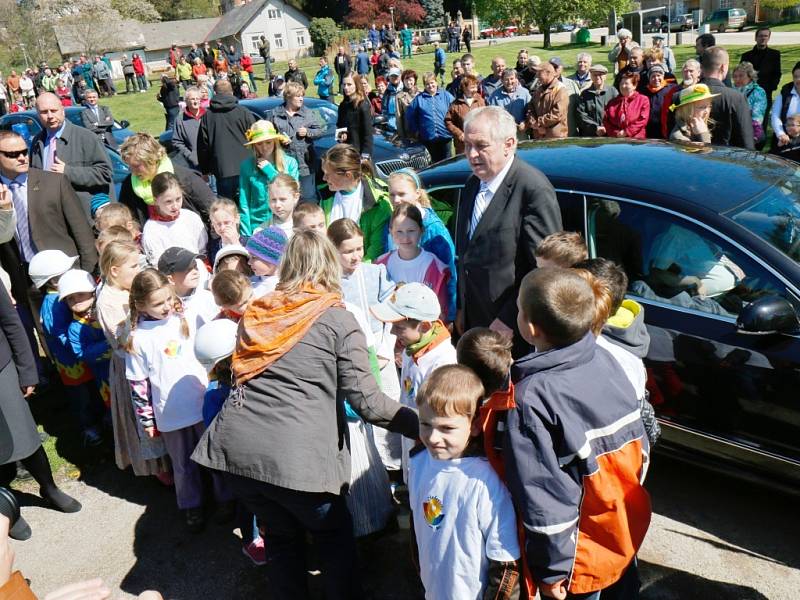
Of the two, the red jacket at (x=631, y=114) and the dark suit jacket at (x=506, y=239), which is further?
the red jacket at (x=631, y=114)

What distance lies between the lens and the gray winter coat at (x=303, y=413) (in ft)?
9.00

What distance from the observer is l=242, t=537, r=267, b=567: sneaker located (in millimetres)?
3742

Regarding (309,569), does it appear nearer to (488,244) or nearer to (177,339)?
(177,339)

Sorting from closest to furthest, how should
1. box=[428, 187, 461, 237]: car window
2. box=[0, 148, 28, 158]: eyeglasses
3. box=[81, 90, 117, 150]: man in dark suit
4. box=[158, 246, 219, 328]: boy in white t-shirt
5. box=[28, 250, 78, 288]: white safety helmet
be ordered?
box=[158, 246, 219, 328]: boy in white t-shirt
box=[28, 250, 78, 288]: white safety helmet
box=[428, 187, 461, 237]: car window
box=[0, 148, 28, 158]: eyeglasses
box=[81, 90, 117, 150]: man in dark suit

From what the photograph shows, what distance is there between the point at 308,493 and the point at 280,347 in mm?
637

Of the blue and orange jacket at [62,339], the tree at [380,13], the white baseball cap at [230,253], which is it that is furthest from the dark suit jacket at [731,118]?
the tree at [380,13]

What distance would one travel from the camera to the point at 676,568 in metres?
3.42

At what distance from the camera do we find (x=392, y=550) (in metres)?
3.80

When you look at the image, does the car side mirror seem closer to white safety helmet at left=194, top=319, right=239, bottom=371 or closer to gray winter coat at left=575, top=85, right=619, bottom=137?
white safety helmet at left=194, top=319, right=239, bottom=371

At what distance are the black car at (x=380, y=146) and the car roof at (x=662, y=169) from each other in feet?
16.3

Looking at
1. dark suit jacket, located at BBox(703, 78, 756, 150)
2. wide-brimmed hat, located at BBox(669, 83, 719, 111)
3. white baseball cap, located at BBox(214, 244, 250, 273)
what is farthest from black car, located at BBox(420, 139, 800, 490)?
dark suit jacket, located at BBox(703, 78, 756, 150)

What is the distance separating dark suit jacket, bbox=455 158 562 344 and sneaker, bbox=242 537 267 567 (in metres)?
1.77

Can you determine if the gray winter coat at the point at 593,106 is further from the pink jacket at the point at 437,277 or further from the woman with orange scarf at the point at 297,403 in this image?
the woman with orange scarf at the point at 297,403

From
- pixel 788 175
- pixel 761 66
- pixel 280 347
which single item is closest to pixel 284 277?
pixel 280 347
